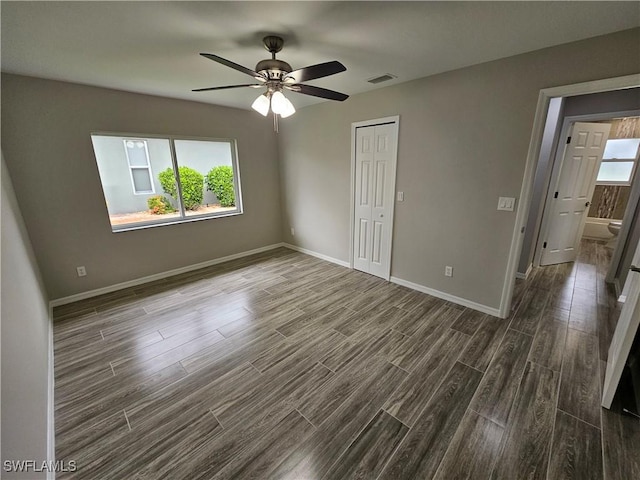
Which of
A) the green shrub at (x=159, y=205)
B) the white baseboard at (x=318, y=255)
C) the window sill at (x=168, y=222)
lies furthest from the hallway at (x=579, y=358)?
the green shrub at (x=159, y=205)

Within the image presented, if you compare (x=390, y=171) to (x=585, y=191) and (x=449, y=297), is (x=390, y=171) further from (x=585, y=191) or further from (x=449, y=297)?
(x=585, y=191)

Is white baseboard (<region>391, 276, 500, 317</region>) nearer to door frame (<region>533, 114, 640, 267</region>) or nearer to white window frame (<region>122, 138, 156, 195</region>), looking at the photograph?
door frame (<region>533, 114, 640, 267</region>)

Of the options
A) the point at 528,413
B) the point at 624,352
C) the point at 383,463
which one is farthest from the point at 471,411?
the point at 624,352

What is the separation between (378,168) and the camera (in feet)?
11.5

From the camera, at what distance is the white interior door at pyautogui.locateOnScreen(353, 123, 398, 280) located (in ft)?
11.1

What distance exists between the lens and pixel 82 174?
10.1 feet

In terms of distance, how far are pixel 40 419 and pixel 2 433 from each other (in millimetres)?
766

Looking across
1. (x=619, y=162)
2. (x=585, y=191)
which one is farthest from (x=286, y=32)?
(x=619, y=162)

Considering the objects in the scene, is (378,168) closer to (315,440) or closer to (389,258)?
(389,258)

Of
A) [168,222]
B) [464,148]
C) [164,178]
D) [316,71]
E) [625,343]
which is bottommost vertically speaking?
[625,343]

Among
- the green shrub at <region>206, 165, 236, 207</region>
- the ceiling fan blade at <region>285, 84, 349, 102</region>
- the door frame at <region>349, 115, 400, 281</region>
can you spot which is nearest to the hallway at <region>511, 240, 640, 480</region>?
the door frame at <region>349, 115, 400, 281</region>

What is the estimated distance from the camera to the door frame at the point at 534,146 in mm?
1945

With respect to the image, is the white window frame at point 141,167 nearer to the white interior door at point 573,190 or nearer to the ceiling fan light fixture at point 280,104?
the ceiling fan light fixture at point 280,104

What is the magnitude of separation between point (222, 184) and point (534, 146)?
426cm
